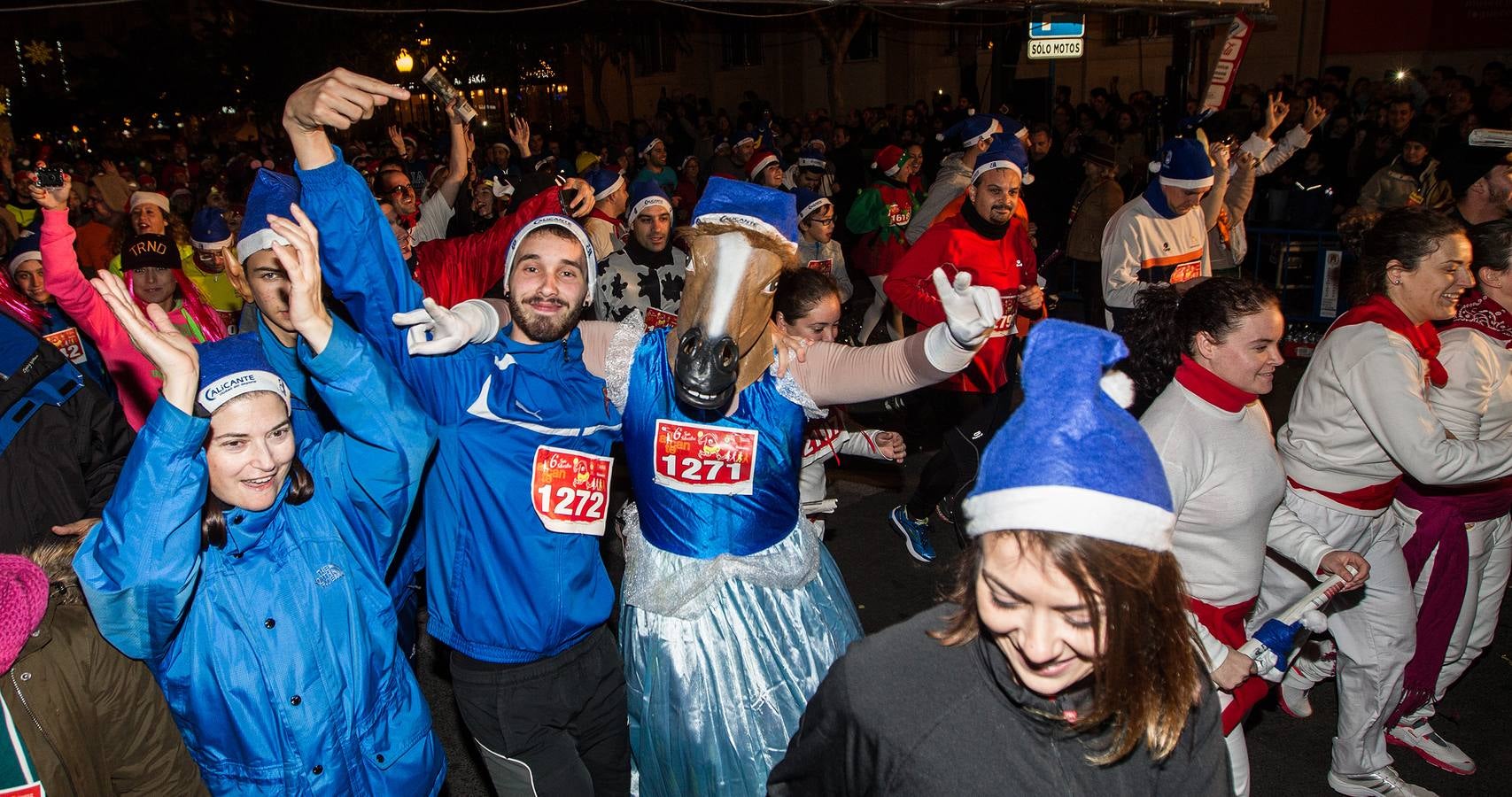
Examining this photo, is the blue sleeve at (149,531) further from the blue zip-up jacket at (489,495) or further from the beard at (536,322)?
the beard at (536,322)

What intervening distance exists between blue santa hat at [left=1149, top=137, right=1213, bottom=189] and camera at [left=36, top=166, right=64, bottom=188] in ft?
19.7

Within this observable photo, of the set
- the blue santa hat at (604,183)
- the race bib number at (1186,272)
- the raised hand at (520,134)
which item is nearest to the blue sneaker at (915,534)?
the race bib number at (1186,272)

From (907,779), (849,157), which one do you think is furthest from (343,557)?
(849,157)

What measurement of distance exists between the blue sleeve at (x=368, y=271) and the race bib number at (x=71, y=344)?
7.72 feet

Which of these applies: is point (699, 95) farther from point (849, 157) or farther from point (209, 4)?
point (849, 157)

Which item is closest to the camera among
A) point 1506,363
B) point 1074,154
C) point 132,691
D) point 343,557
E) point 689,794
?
point 132,691

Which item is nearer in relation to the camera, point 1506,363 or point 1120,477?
point 1120,477

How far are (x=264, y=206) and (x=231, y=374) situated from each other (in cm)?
163

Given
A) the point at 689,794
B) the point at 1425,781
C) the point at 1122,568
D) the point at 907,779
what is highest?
the point at 1122,568

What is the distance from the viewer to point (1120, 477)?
164 centimetres

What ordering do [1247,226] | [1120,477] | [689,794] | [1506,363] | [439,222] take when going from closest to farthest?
1. [1120,477]
2. [689,794]
3. [1506,363]
4. [439,222]
5. [1247,226]

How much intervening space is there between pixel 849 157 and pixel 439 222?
10563 mm

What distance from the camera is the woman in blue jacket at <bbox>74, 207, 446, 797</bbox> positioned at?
7.59 ft

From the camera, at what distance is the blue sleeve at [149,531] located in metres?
2.21
